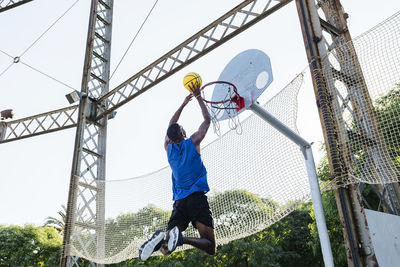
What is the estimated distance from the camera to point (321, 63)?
422cm

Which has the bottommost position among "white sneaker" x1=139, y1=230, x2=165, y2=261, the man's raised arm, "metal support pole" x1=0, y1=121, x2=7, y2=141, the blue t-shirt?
"white sneaker" x1=139, y1=230, x2=165, y2=261

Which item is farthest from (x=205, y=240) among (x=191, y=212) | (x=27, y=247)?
(x=27, y=247)

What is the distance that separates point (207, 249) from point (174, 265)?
15778 millimetres

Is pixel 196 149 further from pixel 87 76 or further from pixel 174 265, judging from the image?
pixel 174 265

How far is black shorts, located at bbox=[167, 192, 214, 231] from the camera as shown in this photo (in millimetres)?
3576

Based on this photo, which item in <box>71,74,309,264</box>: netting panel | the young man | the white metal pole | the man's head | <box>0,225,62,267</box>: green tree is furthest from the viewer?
<box>0,225,62,267</box>: green tree

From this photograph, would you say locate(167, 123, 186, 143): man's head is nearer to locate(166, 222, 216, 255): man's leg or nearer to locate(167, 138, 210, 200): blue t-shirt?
locate(167, 138, 210, 200): blue t-shirt

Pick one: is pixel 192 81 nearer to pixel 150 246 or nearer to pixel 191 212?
pixel 191 212

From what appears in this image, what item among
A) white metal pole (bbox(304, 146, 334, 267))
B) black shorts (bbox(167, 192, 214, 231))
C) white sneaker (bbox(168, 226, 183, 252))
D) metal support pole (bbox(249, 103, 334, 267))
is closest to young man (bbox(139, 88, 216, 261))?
black shorts (bbox(167, 192, 214, 231))

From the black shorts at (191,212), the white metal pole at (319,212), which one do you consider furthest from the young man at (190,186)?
the white metal pole at (319,212)

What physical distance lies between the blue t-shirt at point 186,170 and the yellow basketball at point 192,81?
1.85 feet

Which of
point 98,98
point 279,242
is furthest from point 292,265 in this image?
point 98,98

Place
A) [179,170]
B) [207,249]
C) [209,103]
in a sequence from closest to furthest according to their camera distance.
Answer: [207,249] < [179,170] < [209,103]

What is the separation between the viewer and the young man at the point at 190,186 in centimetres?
352
